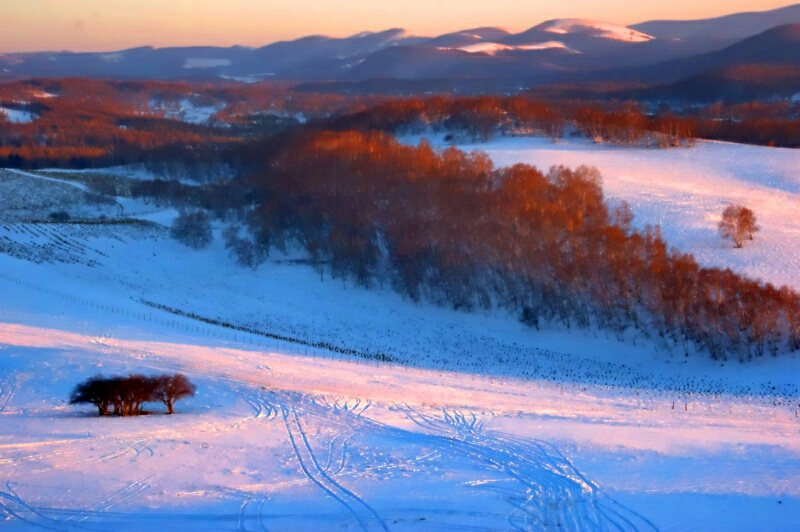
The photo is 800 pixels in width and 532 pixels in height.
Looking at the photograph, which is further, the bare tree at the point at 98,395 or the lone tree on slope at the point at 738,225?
the lone tree on slope at the point at 738,225

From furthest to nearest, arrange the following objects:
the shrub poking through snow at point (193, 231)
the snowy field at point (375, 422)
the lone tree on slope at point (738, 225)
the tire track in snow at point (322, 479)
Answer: the shrub poking through snow at point (193, 231)
the lone tree on slope at point (738, 225)
the snowy field at point (375, 422)
the tire track in snow at point (322, 479)

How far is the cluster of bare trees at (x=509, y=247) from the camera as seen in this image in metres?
26.9

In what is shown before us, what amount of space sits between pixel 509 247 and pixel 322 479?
2503cm

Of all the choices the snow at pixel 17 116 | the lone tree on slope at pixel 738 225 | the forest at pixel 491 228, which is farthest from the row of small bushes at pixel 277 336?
the snow at pixel 17 116

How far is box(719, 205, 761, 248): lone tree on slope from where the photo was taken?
3419 centimetres

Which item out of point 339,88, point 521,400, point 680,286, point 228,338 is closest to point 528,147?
point 680,286

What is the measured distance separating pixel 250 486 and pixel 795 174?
4697cm

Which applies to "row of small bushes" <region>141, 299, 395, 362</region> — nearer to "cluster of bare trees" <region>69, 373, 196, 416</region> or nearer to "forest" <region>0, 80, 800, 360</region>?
"forest" <region>0, 80, 800, 360</region>

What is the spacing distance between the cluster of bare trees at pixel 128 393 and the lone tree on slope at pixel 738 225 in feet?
88.8

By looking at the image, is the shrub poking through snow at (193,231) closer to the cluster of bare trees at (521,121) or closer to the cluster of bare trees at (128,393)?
the cluster of bare trees at (521,121)

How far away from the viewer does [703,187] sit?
45719mm

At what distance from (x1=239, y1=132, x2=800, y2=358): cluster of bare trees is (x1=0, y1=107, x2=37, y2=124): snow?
7938 cm

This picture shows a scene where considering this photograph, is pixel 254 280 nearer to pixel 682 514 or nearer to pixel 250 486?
pixel 250 486

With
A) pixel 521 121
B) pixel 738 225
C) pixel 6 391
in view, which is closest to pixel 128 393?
pixel 6 391
